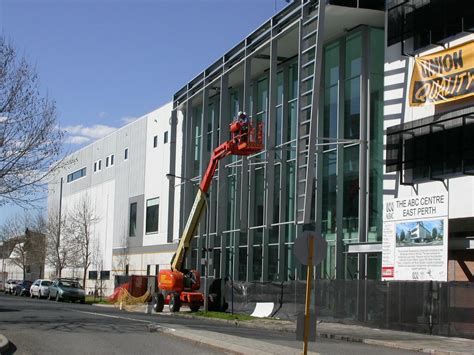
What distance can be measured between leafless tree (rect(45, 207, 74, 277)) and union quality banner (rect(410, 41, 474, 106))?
47.7 m

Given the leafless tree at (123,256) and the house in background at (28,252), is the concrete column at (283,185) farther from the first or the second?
the house in background at (28,252)

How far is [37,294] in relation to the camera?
2148 inches

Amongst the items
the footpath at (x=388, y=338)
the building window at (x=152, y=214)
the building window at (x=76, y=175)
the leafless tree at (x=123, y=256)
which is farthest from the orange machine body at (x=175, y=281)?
the building window at (x=76, y=175)

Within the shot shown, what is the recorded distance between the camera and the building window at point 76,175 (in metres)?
76.1

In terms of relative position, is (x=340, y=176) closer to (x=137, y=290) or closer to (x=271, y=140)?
(x=271, y=140)

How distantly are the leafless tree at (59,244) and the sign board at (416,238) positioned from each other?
46718 mm

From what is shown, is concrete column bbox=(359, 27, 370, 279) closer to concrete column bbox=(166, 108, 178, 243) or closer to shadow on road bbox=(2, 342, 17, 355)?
shadow on road bbox=(2, 342, 17, 355)

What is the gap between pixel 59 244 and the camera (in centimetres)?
7006

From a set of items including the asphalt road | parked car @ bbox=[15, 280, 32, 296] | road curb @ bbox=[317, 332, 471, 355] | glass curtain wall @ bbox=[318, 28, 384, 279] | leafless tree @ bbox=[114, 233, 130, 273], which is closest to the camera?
the asphalt road

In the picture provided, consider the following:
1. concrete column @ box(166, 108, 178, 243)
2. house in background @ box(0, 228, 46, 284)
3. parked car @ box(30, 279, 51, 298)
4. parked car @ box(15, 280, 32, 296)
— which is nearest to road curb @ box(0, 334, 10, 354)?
concrete column @ box(166, 108, 178, 243)

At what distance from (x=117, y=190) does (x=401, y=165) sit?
4156cm

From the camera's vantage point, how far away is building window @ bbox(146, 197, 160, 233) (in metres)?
56.6

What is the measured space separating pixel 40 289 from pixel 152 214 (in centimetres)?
1041

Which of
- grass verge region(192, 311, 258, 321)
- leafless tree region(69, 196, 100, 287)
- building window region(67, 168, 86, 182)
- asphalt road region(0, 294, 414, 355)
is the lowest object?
grass verge region(192, 311, 258, 321)
